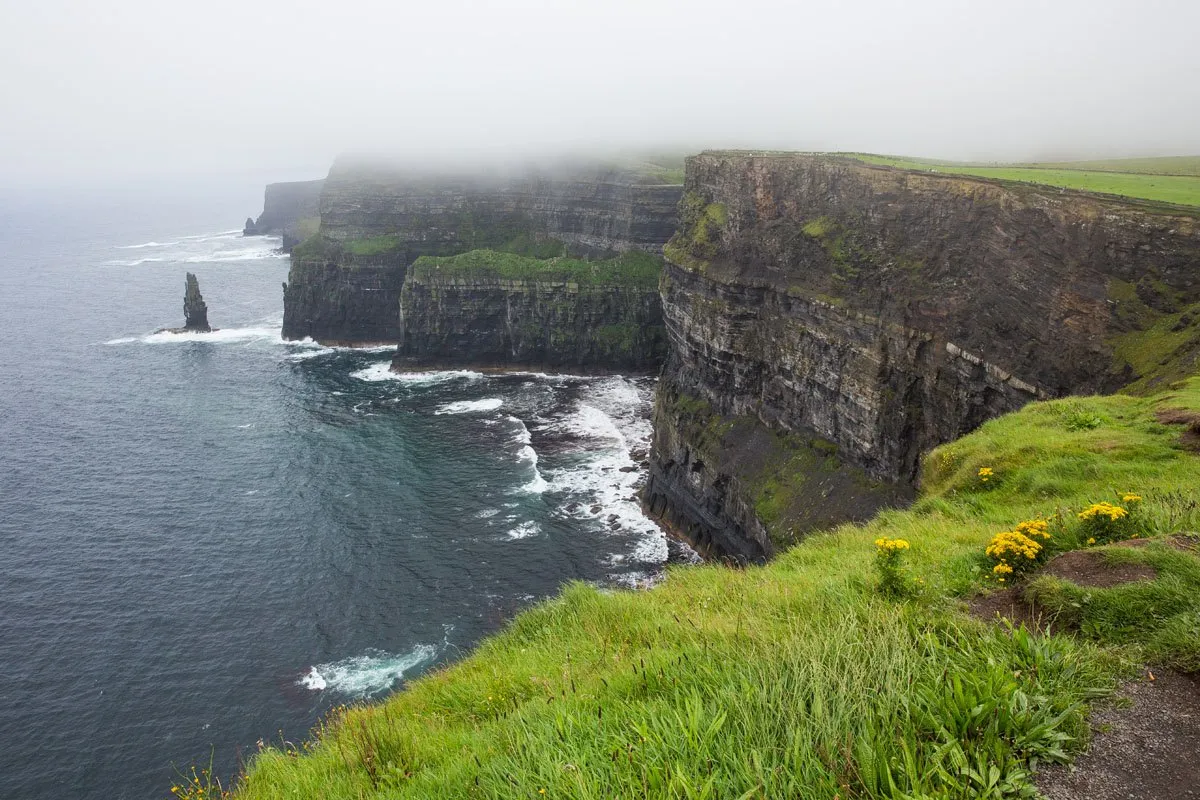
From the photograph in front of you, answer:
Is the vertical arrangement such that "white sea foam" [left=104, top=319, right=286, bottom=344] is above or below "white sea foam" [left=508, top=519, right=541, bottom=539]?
above

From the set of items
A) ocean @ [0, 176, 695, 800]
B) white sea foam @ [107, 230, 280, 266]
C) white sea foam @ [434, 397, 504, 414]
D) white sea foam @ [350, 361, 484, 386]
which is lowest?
ocean @ [0, 176, 695, 800]

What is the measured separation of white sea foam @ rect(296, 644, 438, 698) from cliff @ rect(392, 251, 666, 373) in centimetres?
5448

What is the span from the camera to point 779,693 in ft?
20.6

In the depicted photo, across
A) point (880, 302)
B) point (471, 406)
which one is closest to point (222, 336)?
point (471, 406)

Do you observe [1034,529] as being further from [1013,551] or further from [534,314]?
[534,314]

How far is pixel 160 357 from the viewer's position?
94.8 metres

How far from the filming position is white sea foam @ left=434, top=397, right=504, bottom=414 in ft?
253

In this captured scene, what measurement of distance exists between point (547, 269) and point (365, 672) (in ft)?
207

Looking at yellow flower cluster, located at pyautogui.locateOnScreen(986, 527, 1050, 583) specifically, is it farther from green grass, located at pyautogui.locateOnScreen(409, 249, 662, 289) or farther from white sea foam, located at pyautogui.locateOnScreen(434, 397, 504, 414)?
green grass, located at pyautogui.locateOnScreen(409, 249, 662, 289)

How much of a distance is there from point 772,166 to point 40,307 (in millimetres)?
128401

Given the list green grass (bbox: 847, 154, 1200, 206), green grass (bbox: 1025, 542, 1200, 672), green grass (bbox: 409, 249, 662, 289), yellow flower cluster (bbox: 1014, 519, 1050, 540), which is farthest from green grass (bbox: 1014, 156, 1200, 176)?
green grass (bbox: 409, 249, 662, 289)

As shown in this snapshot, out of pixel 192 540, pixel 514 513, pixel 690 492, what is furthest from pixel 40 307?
pixel 690 492

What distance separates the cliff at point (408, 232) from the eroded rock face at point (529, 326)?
11.9 m

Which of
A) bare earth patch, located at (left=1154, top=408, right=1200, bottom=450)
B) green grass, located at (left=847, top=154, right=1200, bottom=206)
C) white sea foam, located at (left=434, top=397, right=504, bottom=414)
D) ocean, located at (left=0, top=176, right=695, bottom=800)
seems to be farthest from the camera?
white sea foam, located at (left=434, top=397, right=504, bottom=414)
